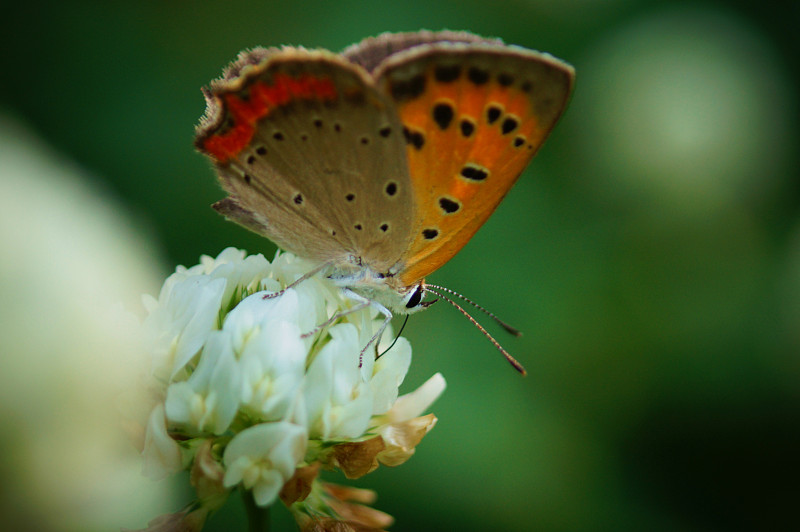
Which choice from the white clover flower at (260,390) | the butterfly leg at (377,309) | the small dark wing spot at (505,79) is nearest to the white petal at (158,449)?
the white clover flower at (260,390)

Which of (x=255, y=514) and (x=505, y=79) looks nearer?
(x=255, y=514)

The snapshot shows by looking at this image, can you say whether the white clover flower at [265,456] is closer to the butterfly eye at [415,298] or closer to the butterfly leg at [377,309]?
the butterfly leg at [377,309]

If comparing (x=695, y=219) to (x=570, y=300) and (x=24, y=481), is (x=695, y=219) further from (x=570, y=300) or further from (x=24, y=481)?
(x=24, y=481)

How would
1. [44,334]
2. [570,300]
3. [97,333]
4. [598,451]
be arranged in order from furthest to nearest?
[570,300] → [598,451] → [97,333] → [44,334]

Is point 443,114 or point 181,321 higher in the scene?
point 443,114

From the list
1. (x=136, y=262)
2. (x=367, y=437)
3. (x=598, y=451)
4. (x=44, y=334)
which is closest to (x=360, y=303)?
(x=367, y=437)

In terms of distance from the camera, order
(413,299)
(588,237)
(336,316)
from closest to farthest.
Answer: (336,316) → (413,299) → (588,237)

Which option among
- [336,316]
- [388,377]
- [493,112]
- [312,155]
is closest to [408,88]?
[493,112]

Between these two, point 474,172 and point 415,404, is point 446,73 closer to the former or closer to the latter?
point 474,172
